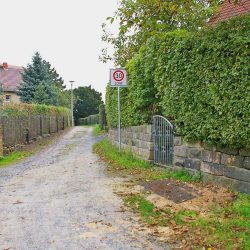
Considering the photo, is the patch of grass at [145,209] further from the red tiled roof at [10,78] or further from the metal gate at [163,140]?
the red tiled roof at [10,78]

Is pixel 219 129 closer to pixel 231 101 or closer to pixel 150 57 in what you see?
pixel 231 101

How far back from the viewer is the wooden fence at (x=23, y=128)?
46.0 ft

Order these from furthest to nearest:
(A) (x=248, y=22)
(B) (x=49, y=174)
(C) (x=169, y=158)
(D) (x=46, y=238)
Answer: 1. (B) (x=49, y=174)
2. (C) (x=169, y=158)
3. (A) (x=248, y=22)
4. (D) (x=46, y=238)

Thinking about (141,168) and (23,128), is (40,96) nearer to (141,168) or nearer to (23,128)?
(23,128)

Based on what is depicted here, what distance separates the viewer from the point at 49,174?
28.6ft

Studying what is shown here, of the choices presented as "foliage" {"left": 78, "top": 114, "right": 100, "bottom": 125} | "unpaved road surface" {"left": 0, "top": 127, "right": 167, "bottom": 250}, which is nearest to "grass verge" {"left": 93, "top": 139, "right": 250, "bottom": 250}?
"unpaved road surface" {"left": 0, "top": 127, "right": 167, "bottom": 250}

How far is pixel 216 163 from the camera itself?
241 inches

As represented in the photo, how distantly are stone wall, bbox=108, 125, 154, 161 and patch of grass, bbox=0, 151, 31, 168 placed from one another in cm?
421

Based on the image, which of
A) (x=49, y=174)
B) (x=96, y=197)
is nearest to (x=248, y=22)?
(x=96, y=197)

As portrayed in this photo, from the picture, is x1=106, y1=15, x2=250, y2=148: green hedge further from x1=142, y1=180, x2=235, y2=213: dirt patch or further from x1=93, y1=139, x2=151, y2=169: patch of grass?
x1=93, y1=139, x2=151, y2=169: patch of grass

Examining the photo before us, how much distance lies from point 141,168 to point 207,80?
11.4 feet

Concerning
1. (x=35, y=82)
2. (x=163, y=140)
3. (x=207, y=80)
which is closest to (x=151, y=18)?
(x=207, y=80)

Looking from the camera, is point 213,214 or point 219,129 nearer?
point 213,214

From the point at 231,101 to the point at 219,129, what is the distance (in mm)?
595
